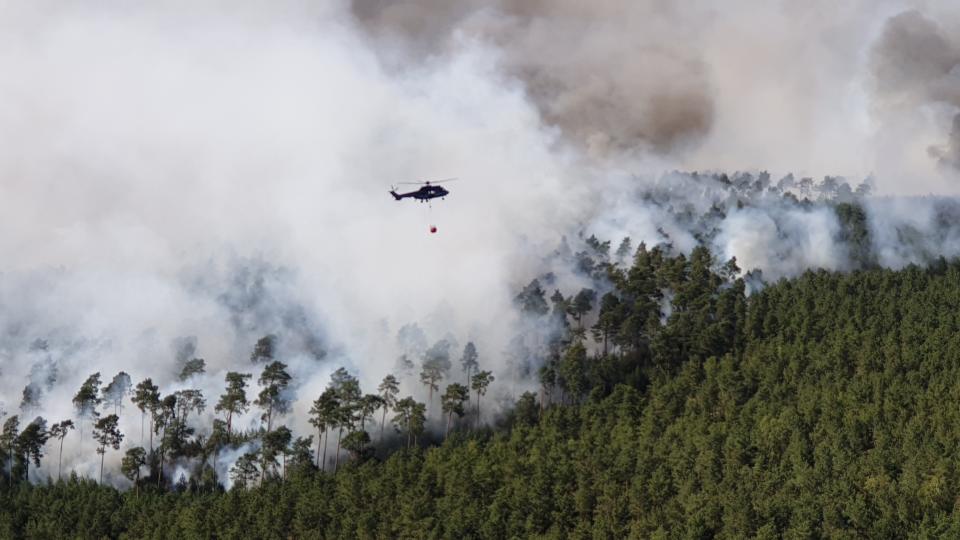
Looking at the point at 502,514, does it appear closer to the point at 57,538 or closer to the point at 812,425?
the point at 812,425

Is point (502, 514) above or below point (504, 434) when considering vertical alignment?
below

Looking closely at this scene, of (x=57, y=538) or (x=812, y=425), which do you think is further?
(x=57, y=538)

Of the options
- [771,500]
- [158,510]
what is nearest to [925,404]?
[771,500]

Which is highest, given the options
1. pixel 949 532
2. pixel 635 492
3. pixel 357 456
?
pixel 357 456

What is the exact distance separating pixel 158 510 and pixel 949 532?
13073cm

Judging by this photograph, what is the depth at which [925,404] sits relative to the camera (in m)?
158

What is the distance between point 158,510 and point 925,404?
426 feet

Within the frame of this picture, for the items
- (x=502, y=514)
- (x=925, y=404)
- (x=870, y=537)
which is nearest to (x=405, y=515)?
(x=502, y=514)

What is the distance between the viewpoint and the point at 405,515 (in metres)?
157

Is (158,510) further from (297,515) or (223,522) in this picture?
(297,515)

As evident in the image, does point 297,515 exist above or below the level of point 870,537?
above

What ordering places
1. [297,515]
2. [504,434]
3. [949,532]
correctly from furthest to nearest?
[504,434], [297,515], [949,532]

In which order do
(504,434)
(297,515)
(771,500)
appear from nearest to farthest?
(771,500)
(297,515)
(504,434)

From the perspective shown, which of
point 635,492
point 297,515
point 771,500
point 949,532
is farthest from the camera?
point 297,515
